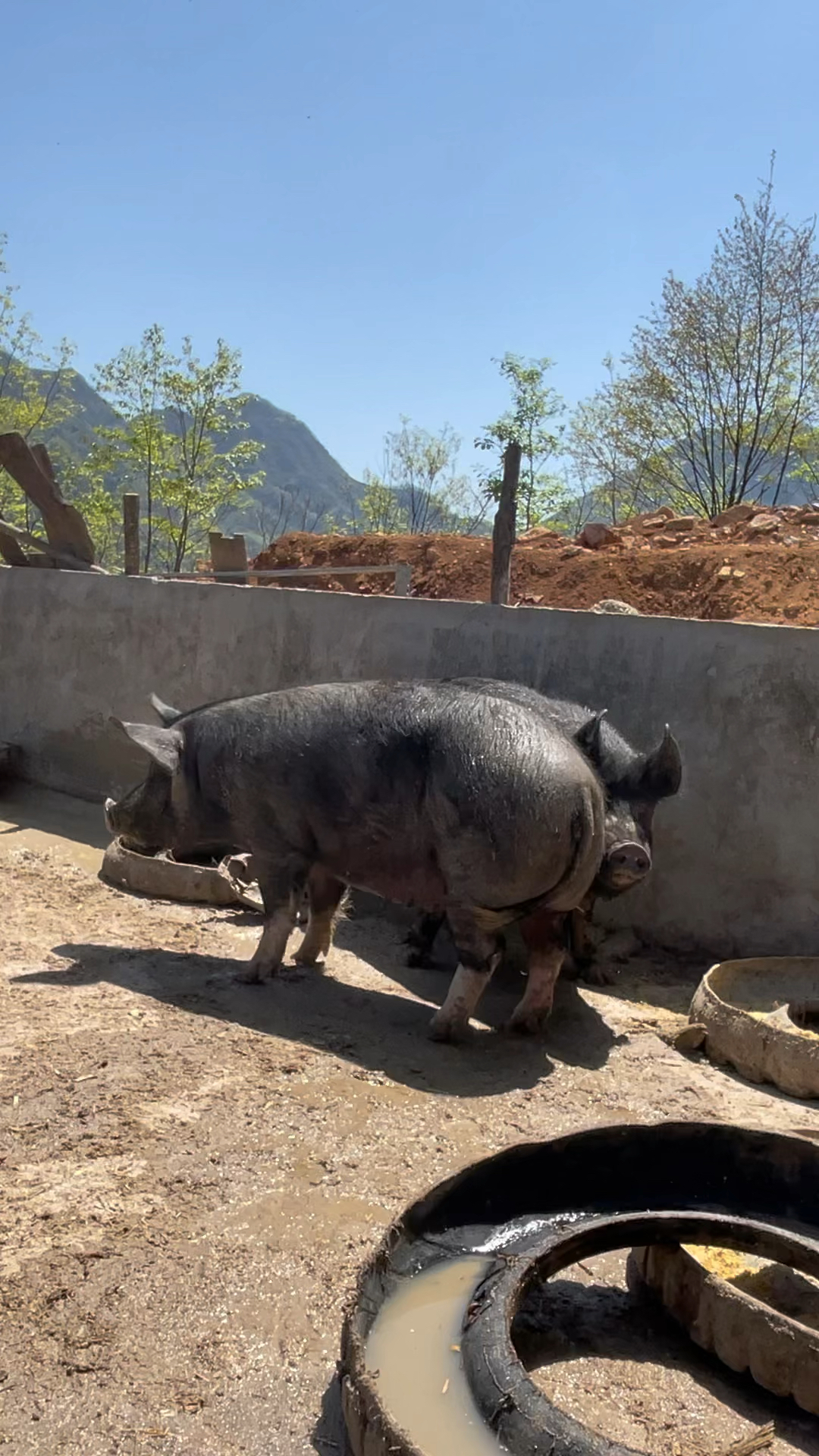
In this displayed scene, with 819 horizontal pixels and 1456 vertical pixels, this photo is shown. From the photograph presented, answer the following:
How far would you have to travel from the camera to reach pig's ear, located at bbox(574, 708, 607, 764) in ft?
18.7

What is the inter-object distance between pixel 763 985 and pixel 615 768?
1331 millimetres

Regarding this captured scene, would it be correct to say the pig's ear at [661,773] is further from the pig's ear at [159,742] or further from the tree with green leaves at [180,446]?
the tree with green leaves at [180,446]

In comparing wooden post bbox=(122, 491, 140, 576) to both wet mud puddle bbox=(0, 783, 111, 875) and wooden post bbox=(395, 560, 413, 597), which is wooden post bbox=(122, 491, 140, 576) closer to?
wet mud puddle bbox=(0, 783, 111, 875)

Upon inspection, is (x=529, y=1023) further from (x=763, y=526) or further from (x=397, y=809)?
(x=763, y=526)

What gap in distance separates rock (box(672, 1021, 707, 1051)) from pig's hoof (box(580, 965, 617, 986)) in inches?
36.6

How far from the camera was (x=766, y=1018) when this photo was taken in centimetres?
519

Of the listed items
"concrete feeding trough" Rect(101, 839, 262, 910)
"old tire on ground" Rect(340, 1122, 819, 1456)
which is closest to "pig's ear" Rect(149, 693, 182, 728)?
A: "concrete feeding trough" Rect(101, 839, 262, 910)

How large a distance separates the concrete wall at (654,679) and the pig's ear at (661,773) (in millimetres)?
810

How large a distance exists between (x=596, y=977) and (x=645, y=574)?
5.79 metres

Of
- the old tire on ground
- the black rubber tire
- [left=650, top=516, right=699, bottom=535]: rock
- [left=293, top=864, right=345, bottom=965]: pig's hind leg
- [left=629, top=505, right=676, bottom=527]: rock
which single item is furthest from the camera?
[left=629, top=505, right=676, bottom=527]: rock

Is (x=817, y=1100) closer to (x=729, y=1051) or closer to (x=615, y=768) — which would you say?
(x=729, y=1051)

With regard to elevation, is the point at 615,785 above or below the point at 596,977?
above

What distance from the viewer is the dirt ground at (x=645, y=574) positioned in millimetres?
10164

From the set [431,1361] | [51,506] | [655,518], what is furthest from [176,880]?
[655,518]
